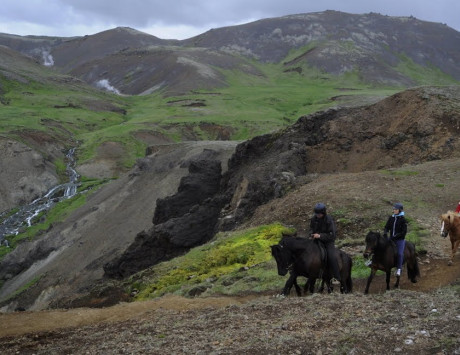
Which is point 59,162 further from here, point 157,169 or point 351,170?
point 351,170

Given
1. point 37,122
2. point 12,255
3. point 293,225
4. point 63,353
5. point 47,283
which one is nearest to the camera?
point 63,353

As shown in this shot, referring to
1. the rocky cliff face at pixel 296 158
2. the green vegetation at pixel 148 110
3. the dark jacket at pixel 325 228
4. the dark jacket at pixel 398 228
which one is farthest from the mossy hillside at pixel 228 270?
the green vegetation at pixel 148 110

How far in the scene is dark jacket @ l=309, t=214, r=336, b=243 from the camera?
16402mm

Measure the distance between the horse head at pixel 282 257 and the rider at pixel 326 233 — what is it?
1046 millimetres

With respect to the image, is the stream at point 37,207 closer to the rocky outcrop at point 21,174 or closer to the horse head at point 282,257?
the rocky outcrop at point 21,174

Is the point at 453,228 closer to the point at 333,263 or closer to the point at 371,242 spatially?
the point at 371,242

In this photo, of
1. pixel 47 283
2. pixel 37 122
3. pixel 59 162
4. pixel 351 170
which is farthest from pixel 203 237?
pixel 37 122

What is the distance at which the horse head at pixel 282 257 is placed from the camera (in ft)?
52.7

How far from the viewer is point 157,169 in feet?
212

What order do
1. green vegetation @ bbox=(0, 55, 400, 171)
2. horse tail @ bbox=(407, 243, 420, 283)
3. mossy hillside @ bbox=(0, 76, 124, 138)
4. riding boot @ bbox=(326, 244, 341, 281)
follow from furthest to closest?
mossy hillside @ bbox=(0, 76, 124, 138) → green vegetation @ bbox=(0, 55, 400, 171) → horse tail @ bbox=(407, 243, 420, 283) → riding boot @ bbox=(326, 244, 341, 281)

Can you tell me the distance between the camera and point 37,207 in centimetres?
A: 7588

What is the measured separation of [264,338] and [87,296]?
62.2 ft

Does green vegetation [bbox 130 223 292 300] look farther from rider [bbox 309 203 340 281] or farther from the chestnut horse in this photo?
the chestnut horse

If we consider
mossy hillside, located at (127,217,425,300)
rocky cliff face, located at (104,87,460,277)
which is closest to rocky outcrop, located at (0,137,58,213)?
rocky cliff face, located at (104,87,460,277)
